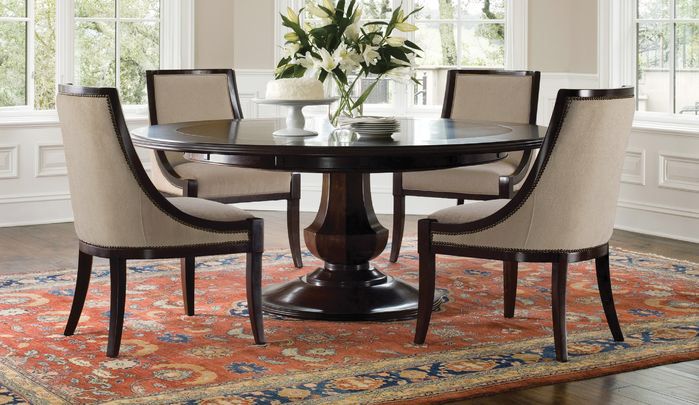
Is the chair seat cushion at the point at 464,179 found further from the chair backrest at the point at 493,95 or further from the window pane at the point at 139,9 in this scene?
the window pane at the point at 139,9

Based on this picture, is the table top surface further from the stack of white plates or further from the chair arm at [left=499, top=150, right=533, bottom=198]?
the chair arm at [left=499, top=150, right=533, bottom=198]

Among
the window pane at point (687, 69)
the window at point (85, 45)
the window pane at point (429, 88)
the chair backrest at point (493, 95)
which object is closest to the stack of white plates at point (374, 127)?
the chair backrest at point (493, 95)

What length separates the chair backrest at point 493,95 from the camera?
524cm

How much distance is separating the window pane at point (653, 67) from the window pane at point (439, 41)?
1.20 m

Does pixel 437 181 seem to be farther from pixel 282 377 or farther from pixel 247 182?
pixel 282 377

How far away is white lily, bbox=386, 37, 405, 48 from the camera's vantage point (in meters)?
4.04

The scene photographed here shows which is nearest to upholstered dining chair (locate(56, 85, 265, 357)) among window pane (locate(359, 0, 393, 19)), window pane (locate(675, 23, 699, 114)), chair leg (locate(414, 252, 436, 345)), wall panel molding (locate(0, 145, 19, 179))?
chair leg (locate(414, 252, 436, 345))

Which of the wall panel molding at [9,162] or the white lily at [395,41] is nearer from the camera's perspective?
the white lily at [395,41]

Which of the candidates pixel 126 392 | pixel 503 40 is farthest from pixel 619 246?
pixel 126 392

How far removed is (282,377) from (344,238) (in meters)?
1.07

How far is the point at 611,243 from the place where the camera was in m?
5.91

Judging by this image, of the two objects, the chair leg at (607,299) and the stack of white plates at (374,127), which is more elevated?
the stack of white plates at (374,127)

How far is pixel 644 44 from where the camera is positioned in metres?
6.38

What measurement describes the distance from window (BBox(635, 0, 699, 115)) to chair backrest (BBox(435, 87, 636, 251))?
8.96 feet
